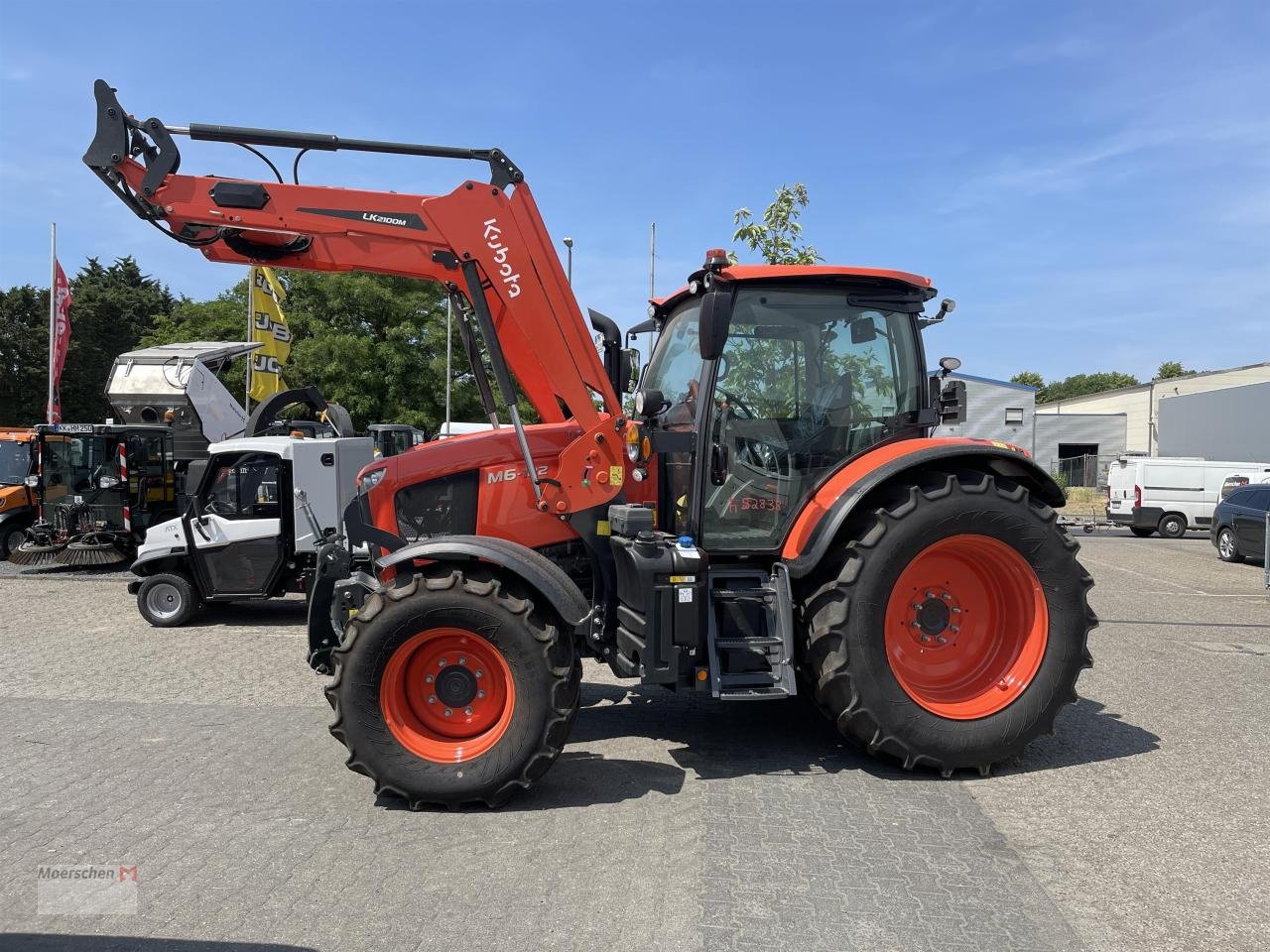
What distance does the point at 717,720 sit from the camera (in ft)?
19.1

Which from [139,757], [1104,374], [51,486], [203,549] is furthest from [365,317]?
[1104,374]

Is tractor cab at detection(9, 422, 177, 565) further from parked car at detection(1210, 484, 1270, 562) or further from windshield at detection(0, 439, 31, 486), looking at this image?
parked car at detection(1210, 484, 1270, 562)

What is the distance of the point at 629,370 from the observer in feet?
18.7

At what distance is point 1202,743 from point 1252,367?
4819 centimetres

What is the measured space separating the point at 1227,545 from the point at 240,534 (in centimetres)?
1702

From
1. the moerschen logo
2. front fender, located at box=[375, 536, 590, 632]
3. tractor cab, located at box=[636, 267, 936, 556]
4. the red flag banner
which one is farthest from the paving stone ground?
the red flag banner

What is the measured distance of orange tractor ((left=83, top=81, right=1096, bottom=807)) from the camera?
14.6ft

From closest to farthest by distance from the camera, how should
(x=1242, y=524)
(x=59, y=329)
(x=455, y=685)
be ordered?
(x=455, y=685), (x=1242, y=524), (x=59, y=329)

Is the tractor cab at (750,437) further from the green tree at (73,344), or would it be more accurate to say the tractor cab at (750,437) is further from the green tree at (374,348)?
the green tree at (73,344)

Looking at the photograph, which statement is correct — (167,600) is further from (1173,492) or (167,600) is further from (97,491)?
(1173,492)

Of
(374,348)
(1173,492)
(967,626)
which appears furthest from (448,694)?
(374,348)

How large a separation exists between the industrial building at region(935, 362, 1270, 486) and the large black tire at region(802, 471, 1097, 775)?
94.0 feet

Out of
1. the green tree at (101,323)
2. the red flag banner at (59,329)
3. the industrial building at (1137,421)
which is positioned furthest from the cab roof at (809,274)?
the green tree at (101,323)

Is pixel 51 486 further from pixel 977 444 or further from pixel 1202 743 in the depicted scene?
pixel 1202 743
